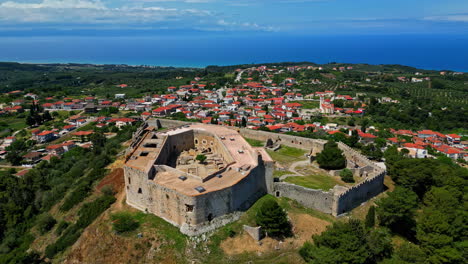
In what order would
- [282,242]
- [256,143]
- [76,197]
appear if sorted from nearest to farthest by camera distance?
[282,242] → [76,197] → [256,143]

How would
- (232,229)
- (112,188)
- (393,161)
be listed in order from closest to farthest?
(232,229) → (112,188) → (393,161)

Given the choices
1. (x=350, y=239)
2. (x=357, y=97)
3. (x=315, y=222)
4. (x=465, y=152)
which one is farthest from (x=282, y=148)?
(x=357, y=97)

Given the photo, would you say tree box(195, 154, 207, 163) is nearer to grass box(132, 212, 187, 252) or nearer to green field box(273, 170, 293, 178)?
green field box(273, 170, 293, 178)

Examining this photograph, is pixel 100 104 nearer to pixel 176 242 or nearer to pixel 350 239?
pixel 176 242

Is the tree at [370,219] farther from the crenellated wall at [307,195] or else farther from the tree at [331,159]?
the tree at [331,159]

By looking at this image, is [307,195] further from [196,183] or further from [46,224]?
[46,224]

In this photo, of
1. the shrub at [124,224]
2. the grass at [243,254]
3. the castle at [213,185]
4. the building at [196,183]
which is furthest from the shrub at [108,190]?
the grass at [243,254]

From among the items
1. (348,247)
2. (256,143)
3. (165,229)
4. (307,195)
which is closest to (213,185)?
(165,229)
